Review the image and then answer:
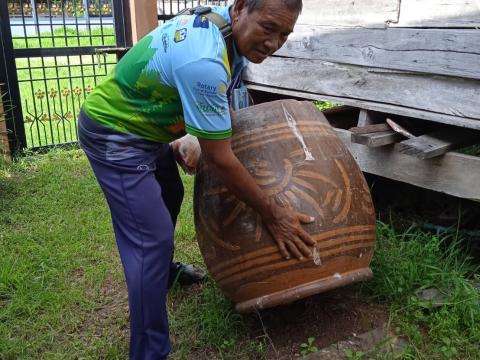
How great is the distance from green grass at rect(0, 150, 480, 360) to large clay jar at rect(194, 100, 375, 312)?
39 cm

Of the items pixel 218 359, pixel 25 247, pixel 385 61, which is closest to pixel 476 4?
pixel 385 61

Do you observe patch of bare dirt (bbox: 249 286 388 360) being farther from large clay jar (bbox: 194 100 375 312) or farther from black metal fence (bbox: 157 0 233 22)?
black metal fence (bbox: 157 0 233 22)

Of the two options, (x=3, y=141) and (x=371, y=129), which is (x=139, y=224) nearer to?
(x=371, y=129)

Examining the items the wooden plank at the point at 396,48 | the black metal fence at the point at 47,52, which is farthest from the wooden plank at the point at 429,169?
the black metal fence at the point at 47,52

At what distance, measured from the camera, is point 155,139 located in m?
2.24

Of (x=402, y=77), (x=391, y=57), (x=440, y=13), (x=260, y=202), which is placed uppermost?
(x=440, y=13)

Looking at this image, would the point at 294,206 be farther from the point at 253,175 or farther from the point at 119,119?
the point at 119,119

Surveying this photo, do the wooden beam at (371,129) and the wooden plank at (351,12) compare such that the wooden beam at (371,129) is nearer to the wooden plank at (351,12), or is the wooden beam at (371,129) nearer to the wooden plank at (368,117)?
the wooden plank at (368,117)

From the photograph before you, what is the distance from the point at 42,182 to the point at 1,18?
192 centimetres

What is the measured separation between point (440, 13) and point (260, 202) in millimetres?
1968

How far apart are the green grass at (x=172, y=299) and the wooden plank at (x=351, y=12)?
57.0 inches

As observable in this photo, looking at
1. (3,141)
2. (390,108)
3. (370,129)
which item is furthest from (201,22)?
(3,141)

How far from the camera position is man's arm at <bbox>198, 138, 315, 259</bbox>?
192 centimetres

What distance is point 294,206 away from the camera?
225cm
